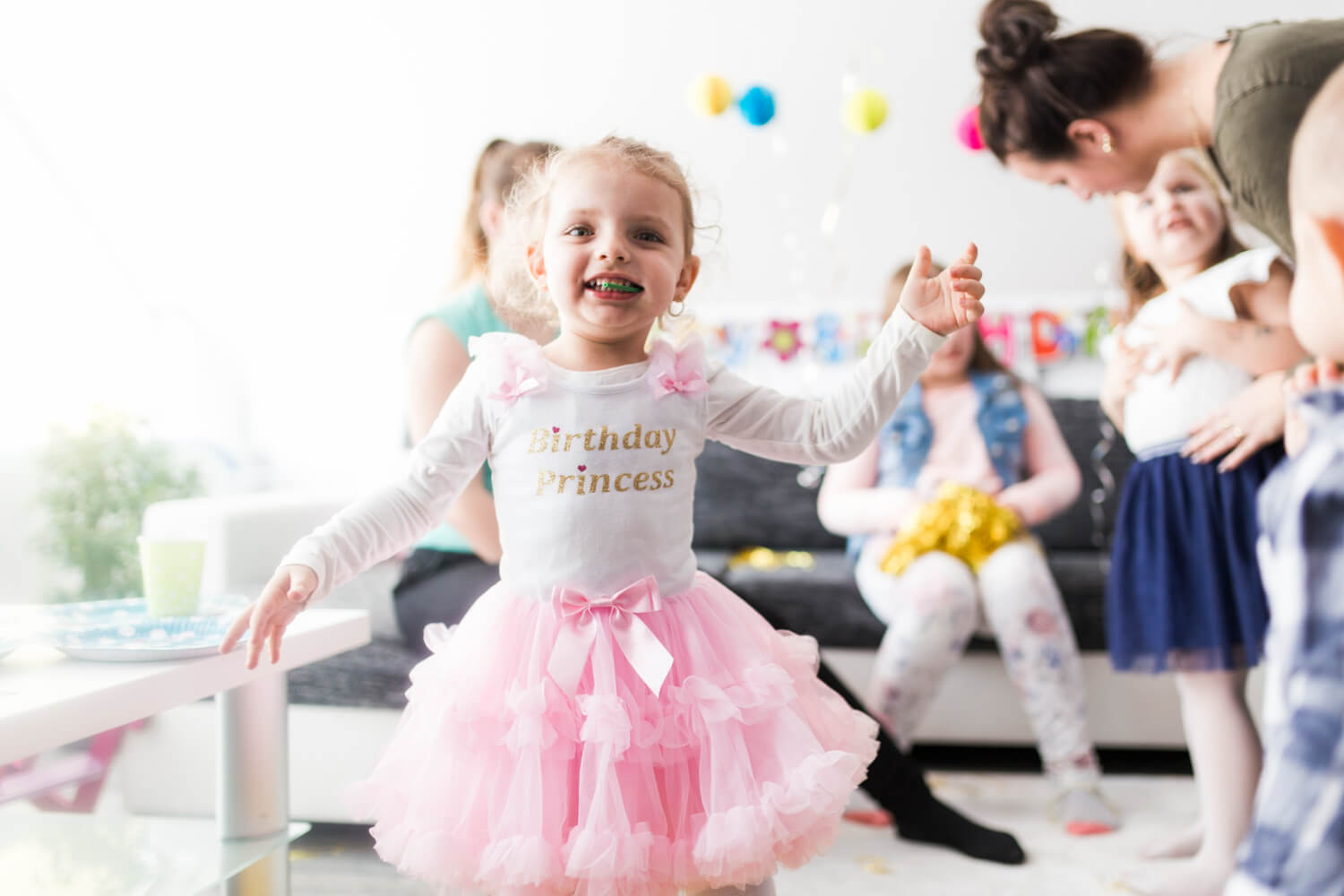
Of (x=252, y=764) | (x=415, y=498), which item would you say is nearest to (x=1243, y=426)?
(x=415, y=498)

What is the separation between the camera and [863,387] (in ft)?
3.42

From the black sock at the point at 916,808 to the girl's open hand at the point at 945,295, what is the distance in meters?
0.94

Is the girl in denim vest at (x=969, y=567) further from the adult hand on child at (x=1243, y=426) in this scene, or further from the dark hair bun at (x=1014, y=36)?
the dark hair bun at (x=1014, y=36)

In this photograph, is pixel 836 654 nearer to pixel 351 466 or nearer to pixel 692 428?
pixel 692 428

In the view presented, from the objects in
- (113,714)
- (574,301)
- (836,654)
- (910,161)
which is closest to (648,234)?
(574,301)

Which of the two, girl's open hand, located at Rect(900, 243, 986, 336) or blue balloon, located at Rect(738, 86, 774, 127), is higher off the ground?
blue balloon, located at Rect(738, 86, 774, 127)

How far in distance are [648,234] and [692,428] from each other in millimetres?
196

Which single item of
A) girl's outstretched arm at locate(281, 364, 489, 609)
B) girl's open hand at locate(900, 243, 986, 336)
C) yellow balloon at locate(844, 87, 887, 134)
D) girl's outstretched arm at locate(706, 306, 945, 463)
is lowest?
girl's outstretched arm at locate(281, 364, 489, 609)

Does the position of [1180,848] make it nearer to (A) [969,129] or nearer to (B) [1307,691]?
(B) [1307,691]

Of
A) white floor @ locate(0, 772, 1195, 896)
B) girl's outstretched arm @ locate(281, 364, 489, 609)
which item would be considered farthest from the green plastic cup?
girl's outstretched arm @ locate(281, 364, 489, 609)

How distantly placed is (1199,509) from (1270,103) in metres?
0.70

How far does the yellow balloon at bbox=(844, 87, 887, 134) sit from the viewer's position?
2932 millimetres

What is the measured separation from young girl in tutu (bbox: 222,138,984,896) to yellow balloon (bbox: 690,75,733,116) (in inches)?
80.8

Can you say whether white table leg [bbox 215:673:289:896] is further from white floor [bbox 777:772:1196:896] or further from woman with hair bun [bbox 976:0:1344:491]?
woman with hair bun [bbox 976:0:1344:491]
